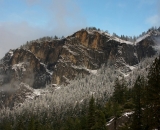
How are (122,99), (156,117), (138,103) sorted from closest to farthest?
(156,117), (138,103), (122,99)

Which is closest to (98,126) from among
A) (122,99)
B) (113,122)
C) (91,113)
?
(91,113)

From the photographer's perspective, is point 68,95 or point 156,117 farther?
point 68,95

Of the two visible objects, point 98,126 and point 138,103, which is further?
point 98,126

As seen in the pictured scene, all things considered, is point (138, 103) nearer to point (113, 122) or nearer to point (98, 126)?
point (98, 126)

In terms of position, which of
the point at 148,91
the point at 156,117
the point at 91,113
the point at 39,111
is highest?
the point at 148,91

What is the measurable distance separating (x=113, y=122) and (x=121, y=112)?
3205mm

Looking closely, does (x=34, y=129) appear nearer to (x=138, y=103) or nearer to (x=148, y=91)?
(x=138, y=103)

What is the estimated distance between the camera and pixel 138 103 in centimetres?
3506

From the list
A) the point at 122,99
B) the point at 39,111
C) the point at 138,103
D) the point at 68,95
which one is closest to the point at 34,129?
the point at 122,99

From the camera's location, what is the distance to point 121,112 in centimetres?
5991

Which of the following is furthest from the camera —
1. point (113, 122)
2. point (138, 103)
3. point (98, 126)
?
point (113, 122)

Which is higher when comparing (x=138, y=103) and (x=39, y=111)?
(x=138, y=103)

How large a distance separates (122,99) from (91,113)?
25144mm

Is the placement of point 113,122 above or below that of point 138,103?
below
